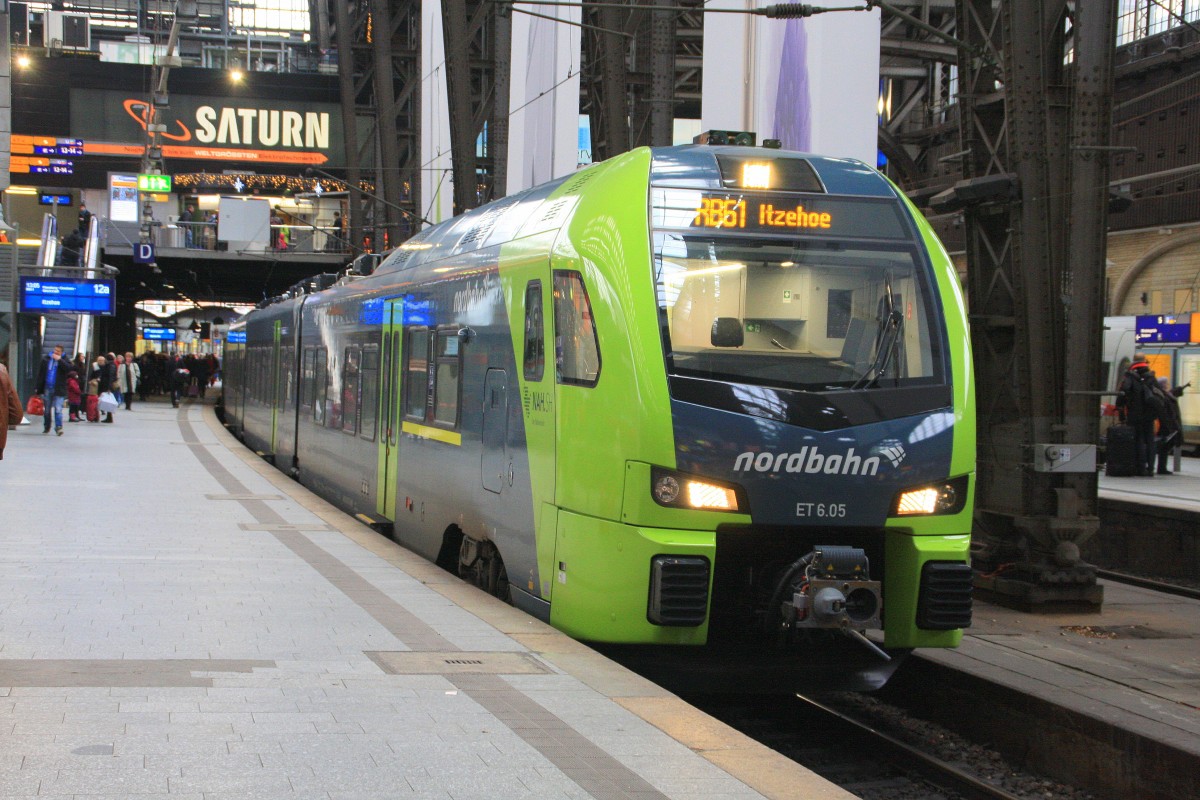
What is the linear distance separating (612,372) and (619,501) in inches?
27.1

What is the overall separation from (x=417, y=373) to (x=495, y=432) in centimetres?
264

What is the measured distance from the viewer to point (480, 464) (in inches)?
376

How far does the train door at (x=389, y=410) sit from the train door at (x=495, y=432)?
10.0ft

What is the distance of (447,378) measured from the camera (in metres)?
10.6

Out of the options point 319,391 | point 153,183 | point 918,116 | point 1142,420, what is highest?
point 918,116

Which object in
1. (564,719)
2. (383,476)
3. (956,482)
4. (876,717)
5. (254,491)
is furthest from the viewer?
(254,491)

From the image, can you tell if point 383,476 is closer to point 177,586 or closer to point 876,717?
point 177,586

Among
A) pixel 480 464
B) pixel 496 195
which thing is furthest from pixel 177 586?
pixel 496 195

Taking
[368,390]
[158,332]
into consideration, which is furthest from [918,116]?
[158,332]

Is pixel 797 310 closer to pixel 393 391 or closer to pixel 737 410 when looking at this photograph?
pixel 737 410

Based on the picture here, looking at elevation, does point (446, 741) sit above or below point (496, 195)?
below

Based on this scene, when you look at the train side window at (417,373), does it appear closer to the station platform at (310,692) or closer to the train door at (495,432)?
the station platform at (310,692)

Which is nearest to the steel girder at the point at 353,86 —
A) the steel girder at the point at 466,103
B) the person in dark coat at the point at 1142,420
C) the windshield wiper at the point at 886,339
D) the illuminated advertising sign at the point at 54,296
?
the illuminated advertising sign at the point at 54,296

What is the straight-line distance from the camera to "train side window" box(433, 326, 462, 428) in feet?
33.8
